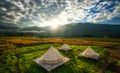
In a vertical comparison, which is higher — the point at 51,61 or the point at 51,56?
the point at 51,56

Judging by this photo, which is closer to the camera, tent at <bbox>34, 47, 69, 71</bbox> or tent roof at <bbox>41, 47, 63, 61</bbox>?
tent at <bbox>34, 47, 69, 71</bbox>

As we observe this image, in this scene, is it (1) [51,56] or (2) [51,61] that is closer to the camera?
(2) [51,61]

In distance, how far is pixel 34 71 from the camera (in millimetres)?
26391

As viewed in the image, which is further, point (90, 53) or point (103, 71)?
point (90, 53)

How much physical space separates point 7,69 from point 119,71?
1022 inches

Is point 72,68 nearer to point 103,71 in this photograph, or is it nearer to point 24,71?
point 103,71

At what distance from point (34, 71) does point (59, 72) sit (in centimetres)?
546

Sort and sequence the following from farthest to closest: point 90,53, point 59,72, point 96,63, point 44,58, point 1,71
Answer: point 90,53
point 96,63
point 44,58
point 1,71
point 59,72

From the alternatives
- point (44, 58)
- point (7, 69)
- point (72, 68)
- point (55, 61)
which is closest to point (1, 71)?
point (7, 69)

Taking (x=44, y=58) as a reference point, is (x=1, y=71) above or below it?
below

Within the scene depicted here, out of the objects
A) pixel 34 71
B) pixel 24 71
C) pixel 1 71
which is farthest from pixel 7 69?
pixel 34 71

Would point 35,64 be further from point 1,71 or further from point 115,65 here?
point 115,65

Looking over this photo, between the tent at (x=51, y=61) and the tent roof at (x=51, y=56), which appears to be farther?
the tent roof at (x=51, y=56)

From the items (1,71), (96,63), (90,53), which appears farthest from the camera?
(90,53)
